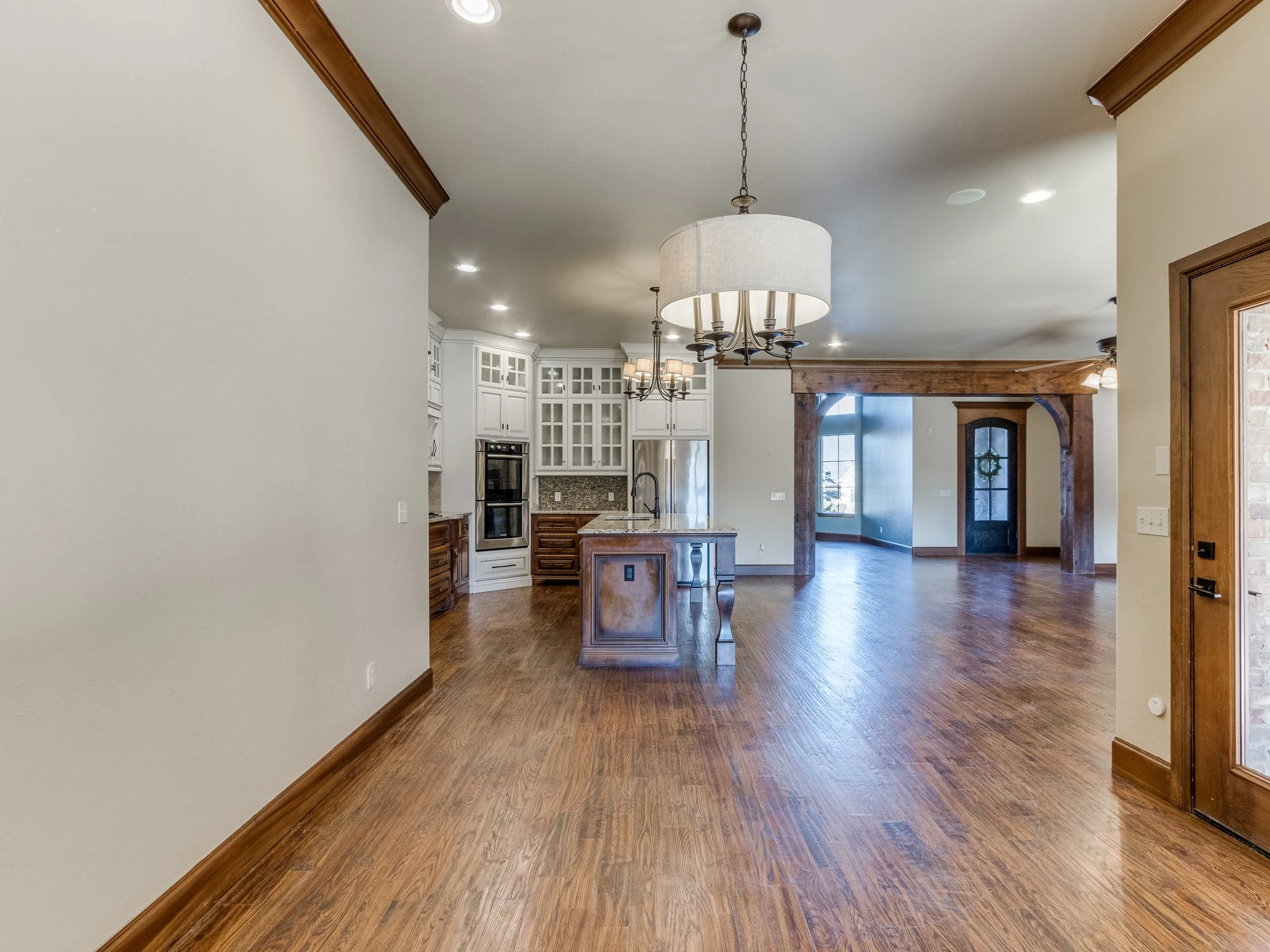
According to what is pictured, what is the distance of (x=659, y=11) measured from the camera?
6.93 ft

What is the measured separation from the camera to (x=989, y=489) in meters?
10.2

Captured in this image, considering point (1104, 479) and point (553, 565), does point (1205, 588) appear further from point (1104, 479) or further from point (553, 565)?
point (1104, 479)

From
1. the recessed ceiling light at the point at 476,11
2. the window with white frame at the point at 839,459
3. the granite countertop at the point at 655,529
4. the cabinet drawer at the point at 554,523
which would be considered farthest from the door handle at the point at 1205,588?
the window with white frame at the point at 839,459

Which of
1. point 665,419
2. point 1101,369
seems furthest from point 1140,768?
point 1101,369

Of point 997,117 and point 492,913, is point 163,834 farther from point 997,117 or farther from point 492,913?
point 997,117

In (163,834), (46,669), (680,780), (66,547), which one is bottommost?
(680,780)

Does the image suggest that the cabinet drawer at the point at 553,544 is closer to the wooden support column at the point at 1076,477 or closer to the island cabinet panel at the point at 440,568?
the island cabinet panel at the point at 440,568

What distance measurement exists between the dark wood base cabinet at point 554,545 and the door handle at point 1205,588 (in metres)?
5.54

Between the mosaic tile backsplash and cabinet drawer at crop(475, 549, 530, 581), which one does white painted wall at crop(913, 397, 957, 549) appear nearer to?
the mosaic tile backsplash

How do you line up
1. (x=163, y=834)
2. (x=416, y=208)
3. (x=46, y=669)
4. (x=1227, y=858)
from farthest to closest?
(x=416, y=208) < (x=1227, y=858) < (x=163, y=834) < (x=46, y=669)

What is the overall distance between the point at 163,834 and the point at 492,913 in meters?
0.89

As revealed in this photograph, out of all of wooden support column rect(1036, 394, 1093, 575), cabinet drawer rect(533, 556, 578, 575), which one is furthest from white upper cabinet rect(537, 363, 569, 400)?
wooden support column rect(1036, 394, 1093, 575)

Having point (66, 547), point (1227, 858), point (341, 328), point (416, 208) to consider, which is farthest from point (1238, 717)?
point (416, 208)

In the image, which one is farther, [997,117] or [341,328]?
[997,117]
